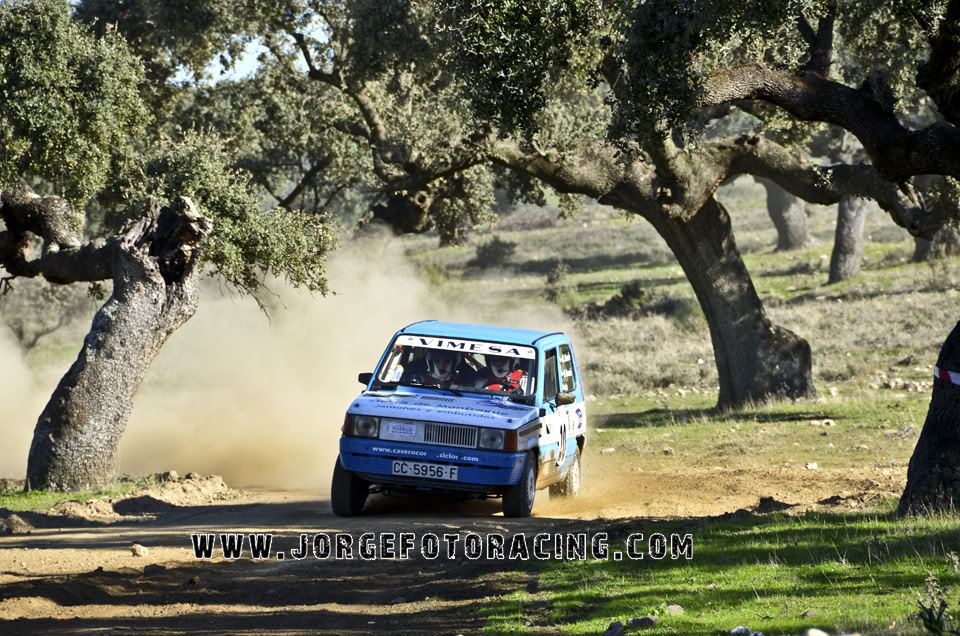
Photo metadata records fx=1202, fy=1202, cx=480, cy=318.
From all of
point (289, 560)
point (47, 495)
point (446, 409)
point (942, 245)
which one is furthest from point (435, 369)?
point (942, 245)

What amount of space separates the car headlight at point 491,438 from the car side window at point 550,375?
1.28m

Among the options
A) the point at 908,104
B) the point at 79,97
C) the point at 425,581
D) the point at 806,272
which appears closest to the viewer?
the point at 425,581

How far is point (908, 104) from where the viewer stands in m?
22.0

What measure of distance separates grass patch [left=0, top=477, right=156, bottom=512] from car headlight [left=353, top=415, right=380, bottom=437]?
441cm

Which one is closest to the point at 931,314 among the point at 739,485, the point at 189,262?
the point at 739,485

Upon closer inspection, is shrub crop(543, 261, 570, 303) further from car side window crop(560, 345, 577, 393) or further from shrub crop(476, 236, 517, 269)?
car side window crop(560, 345, 577, 393)

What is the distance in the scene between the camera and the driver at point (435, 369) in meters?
12.3

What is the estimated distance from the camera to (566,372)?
13.6 m

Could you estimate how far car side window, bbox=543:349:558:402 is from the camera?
40.9ft

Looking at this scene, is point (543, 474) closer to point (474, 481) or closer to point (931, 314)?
point (474, 481)

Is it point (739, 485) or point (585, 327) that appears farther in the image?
point (585, 327)

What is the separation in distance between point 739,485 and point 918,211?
7470 millimetres

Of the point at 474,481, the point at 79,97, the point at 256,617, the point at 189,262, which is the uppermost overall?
the point at 79,97

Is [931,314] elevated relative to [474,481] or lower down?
elevated
